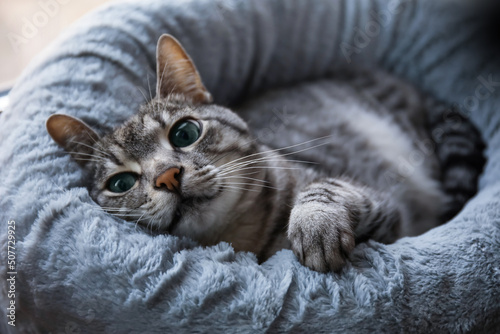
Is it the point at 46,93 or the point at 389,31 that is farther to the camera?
the point at 389,31

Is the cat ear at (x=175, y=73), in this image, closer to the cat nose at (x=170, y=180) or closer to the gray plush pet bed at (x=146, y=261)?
the gray plush pet bed at (x=146, y=261)

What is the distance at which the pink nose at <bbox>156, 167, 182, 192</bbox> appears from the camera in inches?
34.9

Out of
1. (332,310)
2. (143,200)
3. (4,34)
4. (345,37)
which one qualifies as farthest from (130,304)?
(345,37)

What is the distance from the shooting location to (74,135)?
1091mm

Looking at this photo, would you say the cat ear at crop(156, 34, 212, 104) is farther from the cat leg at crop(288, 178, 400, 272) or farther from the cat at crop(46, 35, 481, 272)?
the cat leg at crop(288, 178, 400, 272)

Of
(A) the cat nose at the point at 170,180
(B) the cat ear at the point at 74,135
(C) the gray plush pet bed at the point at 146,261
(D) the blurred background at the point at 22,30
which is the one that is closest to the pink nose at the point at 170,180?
(A) the cat nose at the point at 170,180

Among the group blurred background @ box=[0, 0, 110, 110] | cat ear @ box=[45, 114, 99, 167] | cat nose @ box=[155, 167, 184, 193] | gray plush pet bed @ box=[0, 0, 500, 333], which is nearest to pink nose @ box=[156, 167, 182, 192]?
cat nose @ box=[155, 167, 184, 193]

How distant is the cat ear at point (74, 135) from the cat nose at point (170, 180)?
249 mm

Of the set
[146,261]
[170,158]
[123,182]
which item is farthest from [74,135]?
[146,261]

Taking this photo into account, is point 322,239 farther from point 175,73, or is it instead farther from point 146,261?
point 175,73

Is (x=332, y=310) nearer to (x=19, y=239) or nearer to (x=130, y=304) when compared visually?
(x=130, y=304)

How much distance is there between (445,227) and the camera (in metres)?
1.06

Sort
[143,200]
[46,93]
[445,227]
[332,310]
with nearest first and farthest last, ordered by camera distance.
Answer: [332,310] < [143,200] < [445,227] < [46,93]

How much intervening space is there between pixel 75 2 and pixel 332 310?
1590mm
